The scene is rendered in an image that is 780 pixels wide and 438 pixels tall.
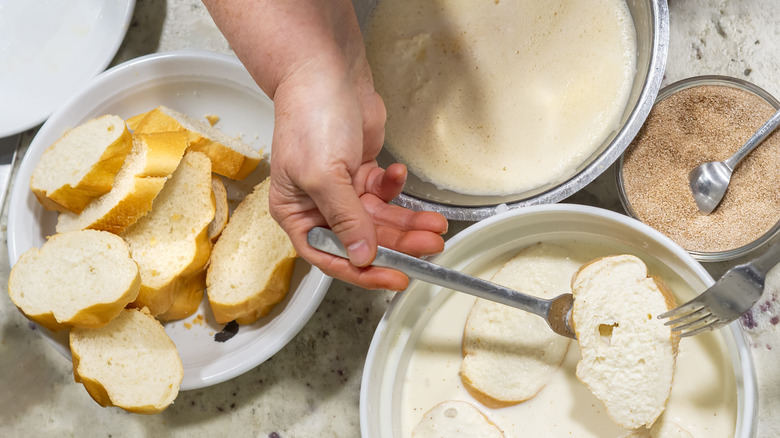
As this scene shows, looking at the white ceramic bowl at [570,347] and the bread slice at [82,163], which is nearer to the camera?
the white ceramic bowl at [570,347]

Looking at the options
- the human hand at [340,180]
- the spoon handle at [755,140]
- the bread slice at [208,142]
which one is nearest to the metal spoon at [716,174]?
the spoon handle at [755,140]

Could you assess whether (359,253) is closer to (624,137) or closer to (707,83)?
(624,137)

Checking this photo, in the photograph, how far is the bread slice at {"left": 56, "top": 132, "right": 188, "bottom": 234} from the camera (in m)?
1.13

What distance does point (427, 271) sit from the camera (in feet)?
3.10

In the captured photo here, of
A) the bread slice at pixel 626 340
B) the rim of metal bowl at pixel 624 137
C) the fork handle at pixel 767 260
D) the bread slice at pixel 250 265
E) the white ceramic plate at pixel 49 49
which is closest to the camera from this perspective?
the fork handle at pixel 767 260

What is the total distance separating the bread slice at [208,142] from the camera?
1.18 m

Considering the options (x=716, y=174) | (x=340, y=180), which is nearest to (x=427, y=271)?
(x=340, y=180)

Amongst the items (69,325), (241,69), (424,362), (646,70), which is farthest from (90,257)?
(646,70)

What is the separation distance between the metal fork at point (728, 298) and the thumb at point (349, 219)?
15.8 inches

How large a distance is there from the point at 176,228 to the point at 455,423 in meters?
0.57

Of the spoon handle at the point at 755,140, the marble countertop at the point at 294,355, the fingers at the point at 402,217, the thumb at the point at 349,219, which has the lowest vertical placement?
the marble countertop at the point at 294,355

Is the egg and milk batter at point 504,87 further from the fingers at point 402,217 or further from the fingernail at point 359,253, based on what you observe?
the fingernail at point 359,253

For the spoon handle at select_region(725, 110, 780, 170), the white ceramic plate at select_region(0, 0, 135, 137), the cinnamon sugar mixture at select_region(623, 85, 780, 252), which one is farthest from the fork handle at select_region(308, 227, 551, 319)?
the white ceramic plate at select_region(0, 0, 135, 137)

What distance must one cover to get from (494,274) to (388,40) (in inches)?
17.5
